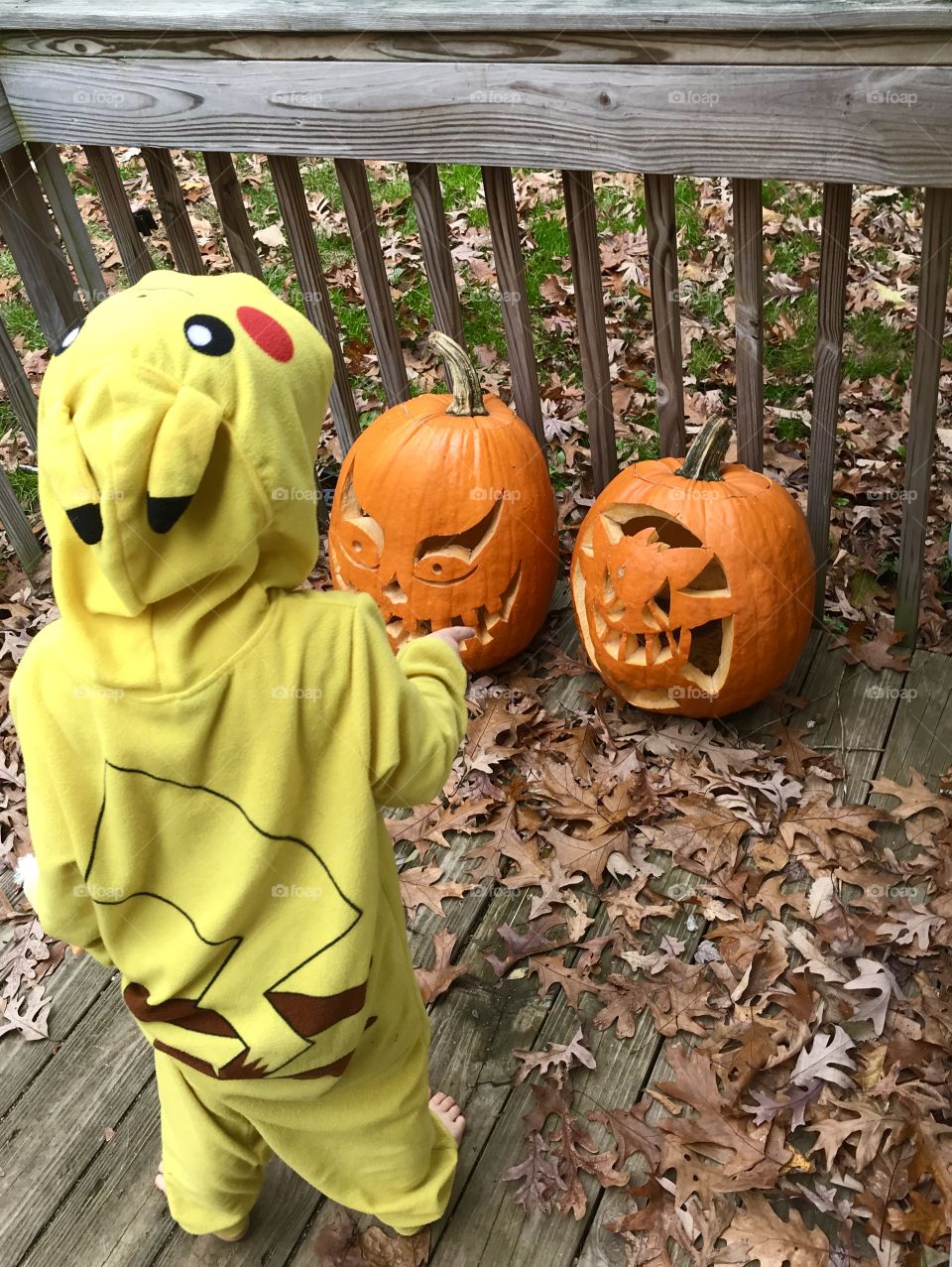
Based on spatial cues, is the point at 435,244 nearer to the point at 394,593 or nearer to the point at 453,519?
the point at 453,519

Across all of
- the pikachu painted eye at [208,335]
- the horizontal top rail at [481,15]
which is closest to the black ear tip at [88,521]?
the pikachu painted eye at [208,335]

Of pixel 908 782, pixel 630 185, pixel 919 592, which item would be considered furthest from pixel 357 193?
pixel 630 185

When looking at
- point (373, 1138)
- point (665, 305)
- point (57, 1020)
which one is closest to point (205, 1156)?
point (373, 1138)

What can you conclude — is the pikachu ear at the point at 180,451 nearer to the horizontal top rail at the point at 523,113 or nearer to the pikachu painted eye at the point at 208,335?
the pikachu painted eye at the point at 208,335

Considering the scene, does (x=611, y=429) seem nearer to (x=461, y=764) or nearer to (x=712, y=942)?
(x=461, y=764)

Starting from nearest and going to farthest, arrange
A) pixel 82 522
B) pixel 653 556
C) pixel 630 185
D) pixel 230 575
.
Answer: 1. pixel 82 522
2. pixel 230 575
3. pixel 653 556
4. pixel 630 185

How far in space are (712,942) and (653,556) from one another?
1.03 m

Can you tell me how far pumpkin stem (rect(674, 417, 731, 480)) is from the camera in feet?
9.94

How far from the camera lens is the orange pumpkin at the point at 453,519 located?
323 centimetres

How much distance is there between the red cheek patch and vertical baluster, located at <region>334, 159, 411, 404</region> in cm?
189

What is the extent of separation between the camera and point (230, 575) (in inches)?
58.8

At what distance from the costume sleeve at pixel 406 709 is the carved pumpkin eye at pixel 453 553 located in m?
1.49

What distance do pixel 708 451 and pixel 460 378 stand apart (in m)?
0.77

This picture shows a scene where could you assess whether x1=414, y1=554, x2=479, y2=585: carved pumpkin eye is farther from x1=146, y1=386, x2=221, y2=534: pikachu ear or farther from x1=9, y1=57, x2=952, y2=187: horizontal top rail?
x1=146, y1=386, x2=221, y2=534: pikachu ear
